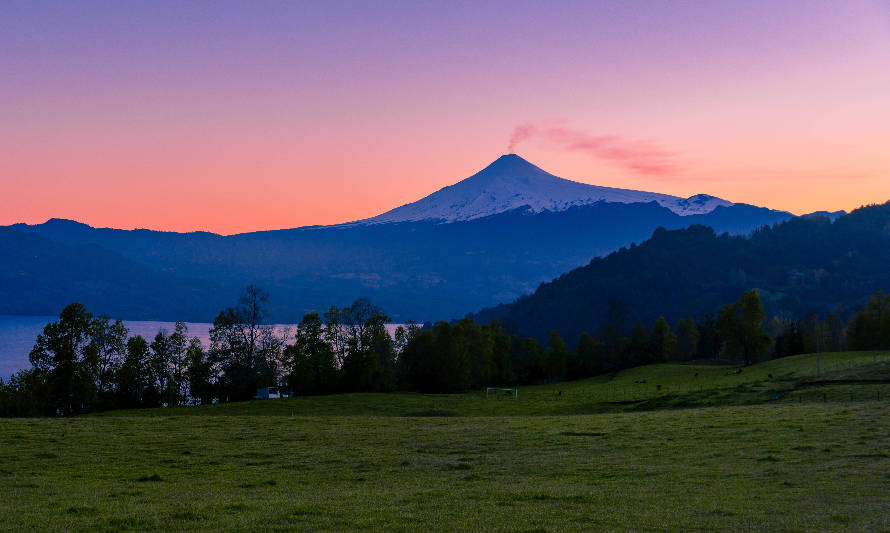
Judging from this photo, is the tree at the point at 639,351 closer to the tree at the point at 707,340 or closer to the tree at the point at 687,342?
the tree at the point at 687,342

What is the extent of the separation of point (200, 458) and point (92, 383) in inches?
1977

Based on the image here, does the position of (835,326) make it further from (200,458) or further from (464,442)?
(200,458)

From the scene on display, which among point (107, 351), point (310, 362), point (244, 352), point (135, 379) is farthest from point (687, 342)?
point (107, 351)

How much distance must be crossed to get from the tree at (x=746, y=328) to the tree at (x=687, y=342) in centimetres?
3069

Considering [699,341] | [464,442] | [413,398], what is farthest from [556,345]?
[464,442]

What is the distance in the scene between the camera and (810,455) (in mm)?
26641

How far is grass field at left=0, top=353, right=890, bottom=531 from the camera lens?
A: 56.7 feet

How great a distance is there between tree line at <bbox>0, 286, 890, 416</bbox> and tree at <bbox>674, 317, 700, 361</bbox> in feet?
25.9

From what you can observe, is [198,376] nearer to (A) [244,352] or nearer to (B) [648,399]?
(A) [244,352]

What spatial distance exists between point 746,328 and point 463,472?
94407 mm

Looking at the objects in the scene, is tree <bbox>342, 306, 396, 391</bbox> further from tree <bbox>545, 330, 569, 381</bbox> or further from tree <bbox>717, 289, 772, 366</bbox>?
tree <bbox>717, 289, 772, 366</bbox>

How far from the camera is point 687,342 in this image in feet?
475

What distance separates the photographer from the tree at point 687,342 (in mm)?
141375

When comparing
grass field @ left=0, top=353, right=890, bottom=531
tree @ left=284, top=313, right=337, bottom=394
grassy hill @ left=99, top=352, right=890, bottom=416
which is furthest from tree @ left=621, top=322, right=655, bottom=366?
grass field @ left=0, top=353, right=890, bottom=531
